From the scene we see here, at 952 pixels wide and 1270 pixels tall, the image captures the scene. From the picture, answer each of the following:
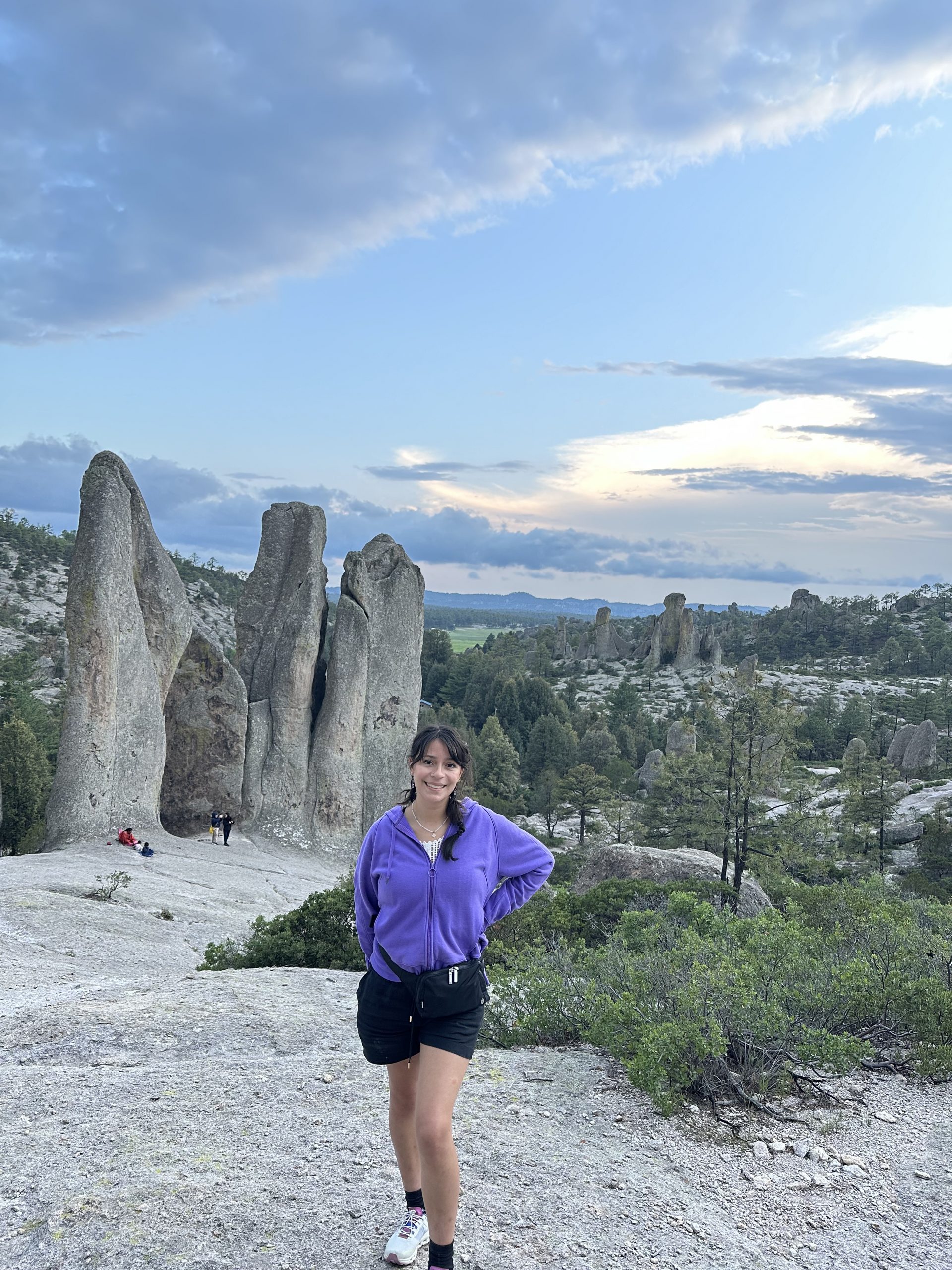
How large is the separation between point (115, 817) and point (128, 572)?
594 cm

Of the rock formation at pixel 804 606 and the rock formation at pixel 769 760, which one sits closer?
the rock formation at pixel 769 760

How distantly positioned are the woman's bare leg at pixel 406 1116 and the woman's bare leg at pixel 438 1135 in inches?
8.0

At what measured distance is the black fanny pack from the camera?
384cm

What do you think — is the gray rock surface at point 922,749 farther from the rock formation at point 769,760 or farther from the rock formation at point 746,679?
the rock formation at point 746,679

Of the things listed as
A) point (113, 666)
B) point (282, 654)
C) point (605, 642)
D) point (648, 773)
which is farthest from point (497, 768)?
point (605, 642)

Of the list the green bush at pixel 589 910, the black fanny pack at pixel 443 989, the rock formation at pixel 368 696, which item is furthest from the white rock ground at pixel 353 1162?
the rock formation at pixel 368 696

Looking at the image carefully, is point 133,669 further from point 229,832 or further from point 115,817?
point 229,832

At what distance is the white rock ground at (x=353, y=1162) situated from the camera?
174 inches

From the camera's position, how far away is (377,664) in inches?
1149

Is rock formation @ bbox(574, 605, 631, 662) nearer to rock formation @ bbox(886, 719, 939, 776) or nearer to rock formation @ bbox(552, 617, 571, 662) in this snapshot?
rock formation @ bbox(552, 617, 571, 662)

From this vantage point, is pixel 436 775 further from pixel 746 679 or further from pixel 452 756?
pixel 746 679

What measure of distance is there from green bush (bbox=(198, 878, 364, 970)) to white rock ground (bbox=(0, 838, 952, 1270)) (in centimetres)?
A: 406

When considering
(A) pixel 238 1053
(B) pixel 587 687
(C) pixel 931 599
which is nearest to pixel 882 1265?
(A) pixel 238 1053

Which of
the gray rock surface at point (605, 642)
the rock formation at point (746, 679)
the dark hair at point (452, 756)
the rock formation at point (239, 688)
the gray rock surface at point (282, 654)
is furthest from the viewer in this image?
the gray rock surface at point (605, 642)
